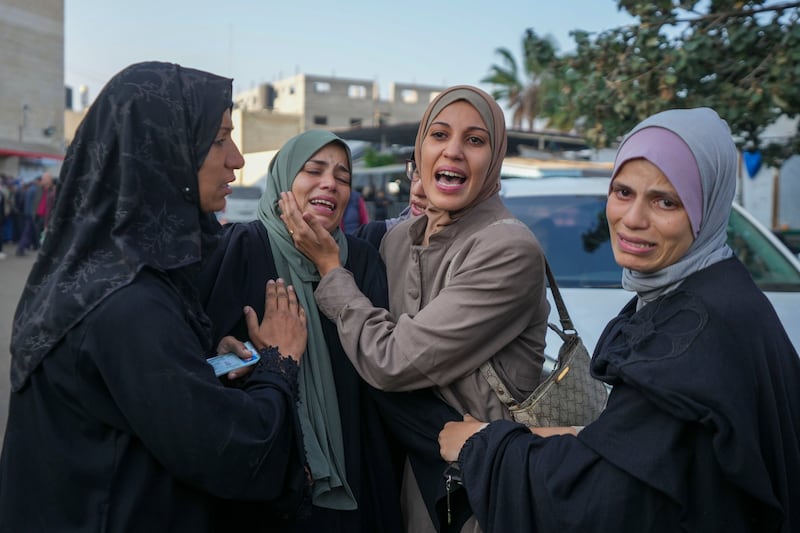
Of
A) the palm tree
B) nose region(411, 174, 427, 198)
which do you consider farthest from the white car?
the palm tree

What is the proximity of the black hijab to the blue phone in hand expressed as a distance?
0.19m

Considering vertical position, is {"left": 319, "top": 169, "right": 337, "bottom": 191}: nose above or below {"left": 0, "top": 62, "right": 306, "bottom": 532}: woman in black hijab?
above

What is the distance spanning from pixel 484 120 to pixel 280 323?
89 cm

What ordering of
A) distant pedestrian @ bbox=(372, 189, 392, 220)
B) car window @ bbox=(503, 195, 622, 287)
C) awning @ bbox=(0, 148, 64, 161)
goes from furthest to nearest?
awning @ bbox=(0, 148, 64, 161) < distant pedestrian @ bbox=(372, 189, 392, 220) < car window @ bbox=(503, 195, 622, 287)

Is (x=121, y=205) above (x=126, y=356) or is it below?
above

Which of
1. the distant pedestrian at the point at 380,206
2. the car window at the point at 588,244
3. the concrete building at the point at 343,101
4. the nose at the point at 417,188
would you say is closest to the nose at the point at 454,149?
the nose at the point at 417,188

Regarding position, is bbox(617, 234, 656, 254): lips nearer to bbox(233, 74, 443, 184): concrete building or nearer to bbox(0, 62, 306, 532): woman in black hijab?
bbox(0, 62, 306, 532): woman in black hijab

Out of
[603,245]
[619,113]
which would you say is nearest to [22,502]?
[603,245]

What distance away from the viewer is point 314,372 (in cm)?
216

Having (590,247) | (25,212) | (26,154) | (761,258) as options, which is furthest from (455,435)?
(26,154)

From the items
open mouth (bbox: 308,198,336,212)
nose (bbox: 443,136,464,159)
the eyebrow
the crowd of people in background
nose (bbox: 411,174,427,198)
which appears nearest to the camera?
the eyebrow

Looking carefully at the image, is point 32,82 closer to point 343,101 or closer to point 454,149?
point 343,101

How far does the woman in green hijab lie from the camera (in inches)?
84.4

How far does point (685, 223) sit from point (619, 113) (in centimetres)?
487
